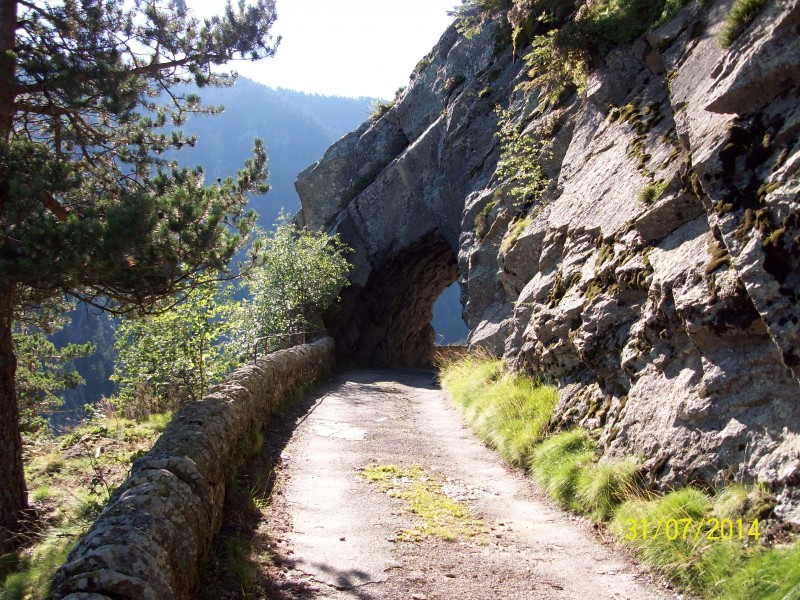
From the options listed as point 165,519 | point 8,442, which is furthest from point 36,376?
point 165,519

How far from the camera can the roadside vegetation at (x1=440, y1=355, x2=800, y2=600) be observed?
341 centimetres

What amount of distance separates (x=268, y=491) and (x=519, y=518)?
252 centimetres

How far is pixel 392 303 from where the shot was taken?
25875 mm

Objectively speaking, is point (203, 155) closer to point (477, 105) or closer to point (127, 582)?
point (477, 105)

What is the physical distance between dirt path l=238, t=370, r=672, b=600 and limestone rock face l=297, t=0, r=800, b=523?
888mm

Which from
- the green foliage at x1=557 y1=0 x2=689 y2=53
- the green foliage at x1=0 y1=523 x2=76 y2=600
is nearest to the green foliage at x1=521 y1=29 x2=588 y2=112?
the green foliage at x1=557 y1=0 x2=689 y2=53

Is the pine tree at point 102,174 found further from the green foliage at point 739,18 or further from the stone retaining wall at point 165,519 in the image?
the green foliage at point 739,18

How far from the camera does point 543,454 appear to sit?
20.8ft

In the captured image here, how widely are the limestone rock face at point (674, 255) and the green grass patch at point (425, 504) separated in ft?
4.80

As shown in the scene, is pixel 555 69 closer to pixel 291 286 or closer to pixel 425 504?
pixel 425 504

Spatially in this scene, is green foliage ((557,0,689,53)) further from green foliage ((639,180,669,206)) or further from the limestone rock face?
green foliage ((639,180,669,206))
